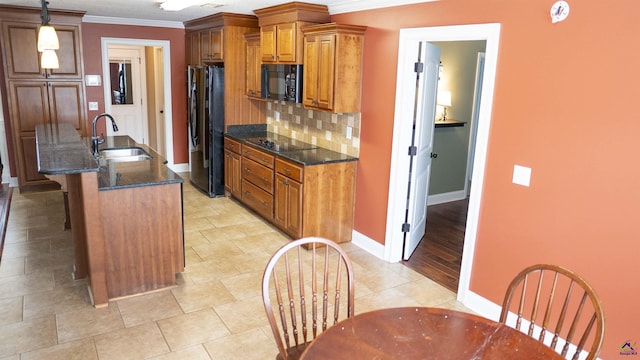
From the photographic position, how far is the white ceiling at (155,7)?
14.1 ft

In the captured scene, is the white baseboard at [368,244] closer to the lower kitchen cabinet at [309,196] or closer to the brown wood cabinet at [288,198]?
the lower kitchen cabinet at [309,196]

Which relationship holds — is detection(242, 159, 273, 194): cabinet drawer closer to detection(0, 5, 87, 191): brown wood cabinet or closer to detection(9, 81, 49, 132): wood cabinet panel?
detection(0, 5, 87, 191): brown wood cabinet

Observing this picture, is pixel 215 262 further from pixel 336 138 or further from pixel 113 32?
pixel 113 32

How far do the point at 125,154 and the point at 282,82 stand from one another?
5.85 feet

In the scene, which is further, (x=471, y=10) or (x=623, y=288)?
(x=471, y=10)

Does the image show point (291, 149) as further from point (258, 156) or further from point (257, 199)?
point (257, 199)

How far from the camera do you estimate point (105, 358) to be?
2.66 m

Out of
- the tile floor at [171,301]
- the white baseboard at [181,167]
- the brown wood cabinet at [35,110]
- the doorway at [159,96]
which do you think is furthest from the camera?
the white baseboard at [181,167]

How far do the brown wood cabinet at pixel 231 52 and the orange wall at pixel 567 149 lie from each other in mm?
2896

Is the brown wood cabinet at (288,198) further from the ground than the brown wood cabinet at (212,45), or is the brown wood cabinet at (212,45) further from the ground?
the brown wood cabinet at (212,45)

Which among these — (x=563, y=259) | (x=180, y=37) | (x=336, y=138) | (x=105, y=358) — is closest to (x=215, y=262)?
(x=105, y=358)

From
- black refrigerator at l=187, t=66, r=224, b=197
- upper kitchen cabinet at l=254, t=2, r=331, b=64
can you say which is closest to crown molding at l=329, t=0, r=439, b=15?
A: upper kitchen cabinet at l=254, t=2, r=331, b=64

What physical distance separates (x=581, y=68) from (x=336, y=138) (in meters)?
2.60

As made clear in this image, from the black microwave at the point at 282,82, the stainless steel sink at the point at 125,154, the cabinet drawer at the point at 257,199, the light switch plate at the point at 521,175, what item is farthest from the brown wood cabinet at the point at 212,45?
the light switch plate at the point at 521,175
